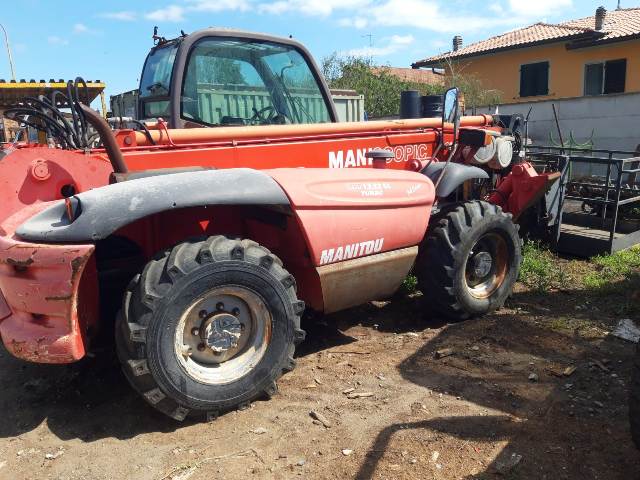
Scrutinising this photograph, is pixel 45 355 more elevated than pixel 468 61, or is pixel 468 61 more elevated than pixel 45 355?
pixel 468 61

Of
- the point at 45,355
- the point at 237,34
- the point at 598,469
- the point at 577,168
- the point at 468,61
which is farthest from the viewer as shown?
the point at 468,61

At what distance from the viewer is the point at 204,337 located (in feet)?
10.4

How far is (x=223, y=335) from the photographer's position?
10.5 ft

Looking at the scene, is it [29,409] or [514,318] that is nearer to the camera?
[29,409]

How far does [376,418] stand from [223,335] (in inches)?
37.9

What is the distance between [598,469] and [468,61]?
23.5 metres

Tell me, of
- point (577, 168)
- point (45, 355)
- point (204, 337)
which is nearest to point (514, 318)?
point (204, 337)

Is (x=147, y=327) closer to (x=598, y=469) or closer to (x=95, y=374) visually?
(x=95, y=374)

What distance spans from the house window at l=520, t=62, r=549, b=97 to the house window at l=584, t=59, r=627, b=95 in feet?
4.85

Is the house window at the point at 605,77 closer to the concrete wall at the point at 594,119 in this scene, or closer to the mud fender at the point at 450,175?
the concrete wall at the point at 594,119

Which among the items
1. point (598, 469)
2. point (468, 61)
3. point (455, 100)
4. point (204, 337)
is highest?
point (468, 61)

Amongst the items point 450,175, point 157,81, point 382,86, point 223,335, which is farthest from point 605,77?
point 223,335

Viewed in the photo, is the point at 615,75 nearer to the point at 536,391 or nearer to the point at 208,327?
the point at 536,391

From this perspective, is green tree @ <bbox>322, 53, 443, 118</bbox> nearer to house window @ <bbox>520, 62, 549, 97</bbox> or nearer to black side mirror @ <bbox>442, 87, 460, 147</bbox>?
house window @ <bbox>520, 62, 549, 97</bbox>
